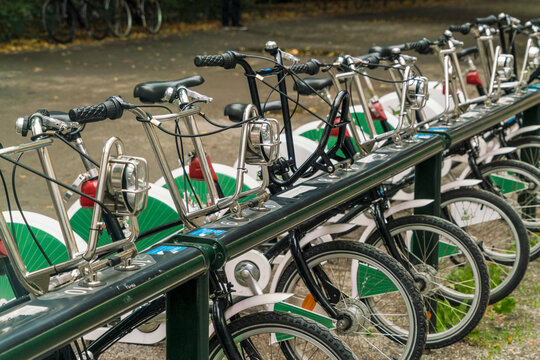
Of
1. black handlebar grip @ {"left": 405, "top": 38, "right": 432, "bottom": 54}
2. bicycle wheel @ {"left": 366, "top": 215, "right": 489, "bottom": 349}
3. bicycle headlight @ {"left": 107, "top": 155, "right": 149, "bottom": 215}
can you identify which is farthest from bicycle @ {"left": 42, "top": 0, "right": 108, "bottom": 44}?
bicycle headlight @ {"left": 107, "top": 155, "right": 149, "bottom": 215}

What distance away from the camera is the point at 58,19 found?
1351 cm

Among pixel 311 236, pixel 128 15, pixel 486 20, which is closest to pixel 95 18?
pixel 128 15

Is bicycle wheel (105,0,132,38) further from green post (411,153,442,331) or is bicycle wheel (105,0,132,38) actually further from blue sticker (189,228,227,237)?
blue sticker (189,228,227,237)

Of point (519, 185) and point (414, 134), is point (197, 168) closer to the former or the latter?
point (414, 134)

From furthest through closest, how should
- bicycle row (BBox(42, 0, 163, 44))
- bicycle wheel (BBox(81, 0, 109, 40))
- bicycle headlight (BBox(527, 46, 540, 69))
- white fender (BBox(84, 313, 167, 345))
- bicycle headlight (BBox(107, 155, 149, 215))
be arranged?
bicycle wheel (BBox(81, 0, 109, 40))
bicycle row (BBox(42, 0, 163, 44))
bicycle headlight (BBox(527, 46, 540, 69))
white fender (BBox(84, 313, 167, 345))
bicycle headlight (BBox(107, 155, 149, 215))

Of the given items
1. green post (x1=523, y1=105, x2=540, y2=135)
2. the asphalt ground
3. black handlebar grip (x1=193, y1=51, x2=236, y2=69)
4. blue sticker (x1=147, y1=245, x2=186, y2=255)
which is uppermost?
black handlebar grip (x1=193, y1=51, x2=236, y2=69)

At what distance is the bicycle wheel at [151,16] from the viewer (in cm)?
1520

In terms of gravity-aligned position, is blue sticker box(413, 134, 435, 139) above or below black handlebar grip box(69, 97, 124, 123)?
below

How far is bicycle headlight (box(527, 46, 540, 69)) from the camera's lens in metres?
5.54

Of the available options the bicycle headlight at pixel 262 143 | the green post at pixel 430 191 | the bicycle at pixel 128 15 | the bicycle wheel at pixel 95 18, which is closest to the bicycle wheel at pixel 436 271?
the green post at pixel 430 191

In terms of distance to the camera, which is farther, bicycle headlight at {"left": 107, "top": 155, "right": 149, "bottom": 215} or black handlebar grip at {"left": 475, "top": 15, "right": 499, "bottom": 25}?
black handlebar grip at {"left": 475, "top": 15, "right": 499, "bottom": 25}

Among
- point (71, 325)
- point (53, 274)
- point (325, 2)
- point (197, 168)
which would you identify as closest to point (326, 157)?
point (197, 168)

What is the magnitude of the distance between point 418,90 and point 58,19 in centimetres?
1108

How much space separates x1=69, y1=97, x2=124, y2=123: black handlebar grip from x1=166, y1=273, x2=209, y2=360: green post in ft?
1.95
